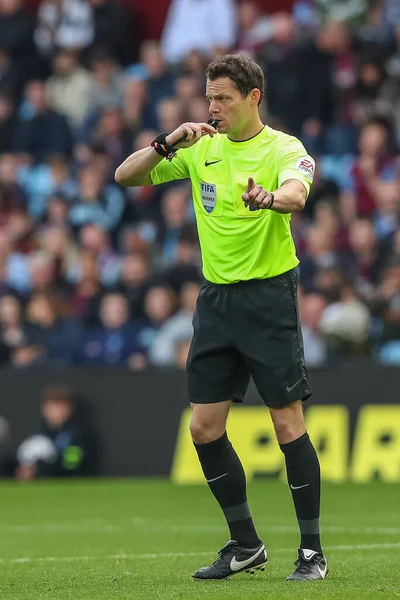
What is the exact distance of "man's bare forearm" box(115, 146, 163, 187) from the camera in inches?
261

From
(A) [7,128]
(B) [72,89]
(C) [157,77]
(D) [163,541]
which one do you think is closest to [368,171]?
(C) [157,77]

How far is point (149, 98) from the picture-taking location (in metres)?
18.3

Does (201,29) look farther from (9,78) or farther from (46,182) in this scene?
(9,78)

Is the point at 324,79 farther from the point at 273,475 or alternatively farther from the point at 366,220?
the point at 273,475

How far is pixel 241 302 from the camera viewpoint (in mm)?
Result: 6570

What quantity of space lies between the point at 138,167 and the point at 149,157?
0.09m

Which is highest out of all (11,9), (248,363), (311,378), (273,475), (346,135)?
(11,9)

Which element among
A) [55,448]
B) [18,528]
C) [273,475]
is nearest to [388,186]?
[273,475]

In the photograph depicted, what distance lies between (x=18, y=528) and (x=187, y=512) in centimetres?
162

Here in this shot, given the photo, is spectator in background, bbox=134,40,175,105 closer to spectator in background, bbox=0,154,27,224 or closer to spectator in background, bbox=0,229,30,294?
spectator in background, bbox=0,154,27,224

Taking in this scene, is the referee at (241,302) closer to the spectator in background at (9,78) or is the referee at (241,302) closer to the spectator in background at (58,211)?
the spectator in background at (58,211)

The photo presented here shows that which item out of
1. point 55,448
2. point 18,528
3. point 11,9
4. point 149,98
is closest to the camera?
point 18,528

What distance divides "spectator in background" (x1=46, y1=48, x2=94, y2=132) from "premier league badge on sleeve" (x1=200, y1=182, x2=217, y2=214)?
1299 centimetres

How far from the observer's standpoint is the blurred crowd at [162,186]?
1452cm
